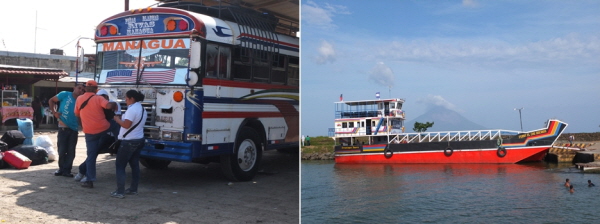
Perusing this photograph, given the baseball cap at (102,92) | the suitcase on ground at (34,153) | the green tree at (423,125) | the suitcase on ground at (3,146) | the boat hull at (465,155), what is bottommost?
the boat hull at (465,155)

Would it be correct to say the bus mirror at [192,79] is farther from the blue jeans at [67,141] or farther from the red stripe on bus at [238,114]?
the blue jeans at [67,141]

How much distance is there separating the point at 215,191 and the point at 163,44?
2.27 metres

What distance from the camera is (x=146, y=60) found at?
778 centimetres

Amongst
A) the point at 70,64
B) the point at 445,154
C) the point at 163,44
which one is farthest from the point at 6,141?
the point at 70,64

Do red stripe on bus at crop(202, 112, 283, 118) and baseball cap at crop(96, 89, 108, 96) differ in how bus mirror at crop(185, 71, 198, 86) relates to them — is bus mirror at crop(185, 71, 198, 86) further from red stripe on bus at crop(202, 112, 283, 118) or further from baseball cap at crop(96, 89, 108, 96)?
baseball cap at crop(96, 89, 108, 96)

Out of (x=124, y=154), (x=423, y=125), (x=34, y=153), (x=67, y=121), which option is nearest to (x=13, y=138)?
(x=34, y=153)

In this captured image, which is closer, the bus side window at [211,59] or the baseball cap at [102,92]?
the bus side window at [211,59]

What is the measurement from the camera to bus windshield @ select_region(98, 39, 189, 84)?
746cm

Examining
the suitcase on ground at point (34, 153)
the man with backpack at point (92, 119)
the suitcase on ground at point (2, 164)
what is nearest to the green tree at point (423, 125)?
the man with backpack at point (92, 119)

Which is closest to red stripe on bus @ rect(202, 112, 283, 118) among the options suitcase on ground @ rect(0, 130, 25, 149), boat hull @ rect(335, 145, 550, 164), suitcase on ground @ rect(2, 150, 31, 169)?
suitcase on ground @ rect(2, 150, 31, 169)

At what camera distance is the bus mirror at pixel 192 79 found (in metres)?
7.29

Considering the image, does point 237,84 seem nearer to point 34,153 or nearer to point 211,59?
point 211,59

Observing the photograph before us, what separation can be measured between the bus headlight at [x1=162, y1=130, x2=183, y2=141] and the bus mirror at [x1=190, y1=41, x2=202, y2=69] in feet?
3.15

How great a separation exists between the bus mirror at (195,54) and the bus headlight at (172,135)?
0.96 meters
